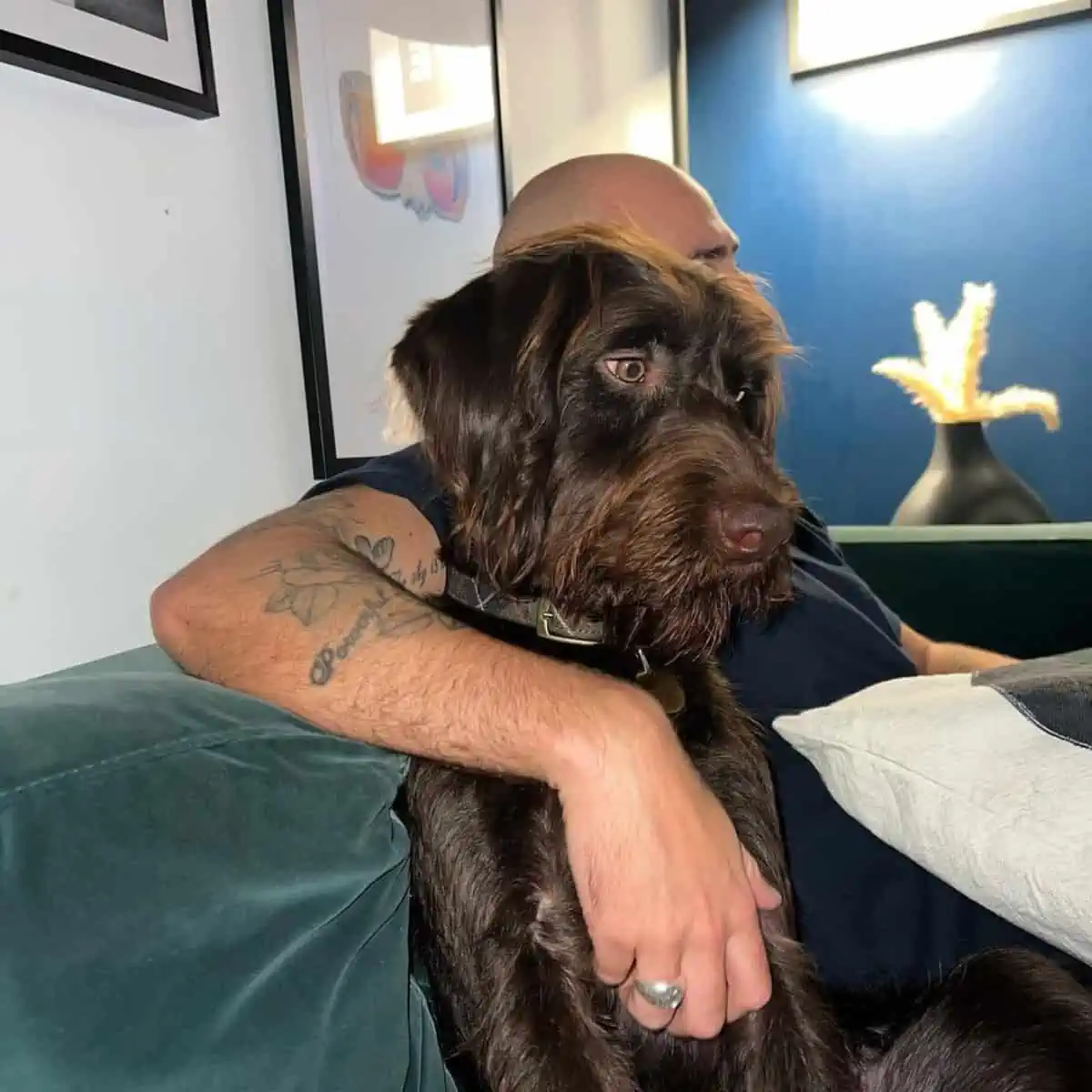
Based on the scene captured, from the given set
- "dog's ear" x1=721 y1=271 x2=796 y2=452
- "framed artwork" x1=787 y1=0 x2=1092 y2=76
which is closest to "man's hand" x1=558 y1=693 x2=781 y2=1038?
"dog's ear" x1=721 y1=271 x2=796 y2=452

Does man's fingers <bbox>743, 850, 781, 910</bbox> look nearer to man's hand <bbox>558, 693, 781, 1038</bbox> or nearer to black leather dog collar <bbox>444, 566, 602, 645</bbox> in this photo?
man's hand <bbox>558, 693, 781, 1038</bbox>

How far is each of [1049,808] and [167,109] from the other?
60.1 inches

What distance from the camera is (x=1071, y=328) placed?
3.40m

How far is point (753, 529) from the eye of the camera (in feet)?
3.41

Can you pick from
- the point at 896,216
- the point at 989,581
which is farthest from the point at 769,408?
the point at 896,216

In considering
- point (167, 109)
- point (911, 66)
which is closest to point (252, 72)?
point (167, 109)

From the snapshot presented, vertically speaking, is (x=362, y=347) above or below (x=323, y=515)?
above

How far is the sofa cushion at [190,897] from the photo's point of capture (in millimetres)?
573

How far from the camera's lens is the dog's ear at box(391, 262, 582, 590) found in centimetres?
111

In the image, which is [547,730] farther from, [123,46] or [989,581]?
[989,581]

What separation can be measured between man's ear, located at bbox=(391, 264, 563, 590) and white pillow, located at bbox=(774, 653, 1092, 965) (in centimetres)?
41

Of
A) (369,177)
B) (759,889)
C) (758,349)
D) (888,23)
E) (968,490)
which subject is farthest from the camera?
(888,23)

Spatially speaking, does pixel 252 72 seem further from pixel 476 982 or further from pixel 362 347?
pixel 476 982

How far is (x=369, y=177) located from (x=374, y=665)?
4.52 ft
